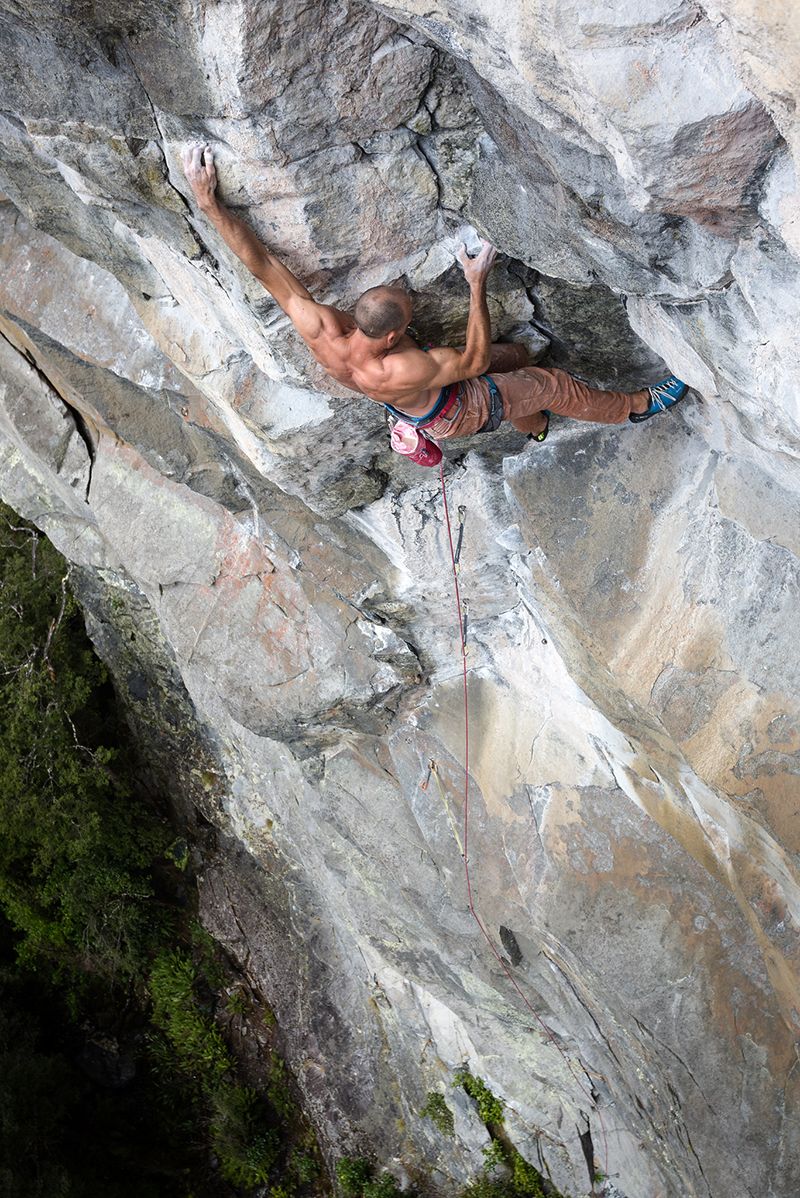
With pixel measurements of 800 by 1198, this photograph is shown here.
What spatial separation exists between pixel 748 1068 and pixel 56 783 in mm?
5507

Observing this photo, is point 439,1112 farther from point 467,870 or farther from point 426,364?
point 426,364

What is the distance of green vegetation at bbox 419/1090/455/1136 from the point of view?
25.9ft

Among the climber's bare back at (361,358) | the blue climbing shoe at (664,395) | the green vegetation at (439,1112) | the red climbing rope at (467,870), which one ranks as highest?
the blue climbing shoe at (664,395)

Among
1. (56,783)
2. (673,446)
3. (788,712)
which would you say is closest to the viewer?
(788,712)

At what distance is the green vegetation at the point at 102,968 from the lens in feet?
26.8

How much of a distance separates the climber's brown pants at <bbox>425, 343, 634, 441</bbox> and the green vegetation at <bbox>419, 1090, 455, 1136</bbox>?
5860mm

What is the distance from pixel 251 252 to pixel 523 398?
121 cm

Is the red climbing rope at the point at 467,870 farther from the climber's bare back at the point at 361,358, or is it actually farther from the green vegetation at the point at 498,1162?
the climber's bare back at the point at 361,358

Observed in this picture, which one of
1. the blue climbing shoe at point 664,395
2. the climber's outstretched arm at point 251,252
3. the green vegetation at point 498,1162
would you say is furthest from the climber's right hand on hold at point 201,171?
the green vegetation at point 498,1162

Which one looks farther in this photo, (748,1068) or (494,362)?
(748,1068)

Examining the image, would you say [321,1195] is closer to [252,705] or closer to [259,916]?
[259,916]

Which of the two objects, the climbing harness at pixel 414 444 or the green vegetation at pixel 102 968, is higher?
the climbing harness at pixel 414 444

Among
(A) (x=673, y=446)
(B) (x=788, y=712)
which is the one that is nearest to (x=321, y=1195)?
(B) (x=788, y=712)

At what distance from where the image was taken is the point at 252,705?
236 inches
